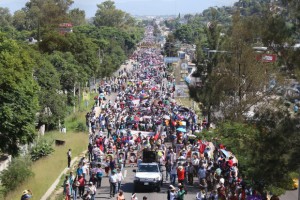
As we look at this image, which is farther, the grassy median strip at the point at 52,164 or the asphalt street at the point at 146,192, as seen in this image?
the grassy median strip at the point at 52,164

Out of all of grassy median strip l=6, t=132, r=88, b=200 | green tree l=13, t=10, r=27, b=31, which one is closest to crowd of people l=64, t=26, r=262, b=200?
grassy median strip l=6, t=132, r=88, b=200

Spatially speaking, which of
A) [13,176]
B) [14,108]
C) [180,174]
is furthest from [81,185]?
[14,108]

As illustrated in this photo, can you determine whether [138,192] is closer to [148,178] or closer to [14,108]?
[148,178]

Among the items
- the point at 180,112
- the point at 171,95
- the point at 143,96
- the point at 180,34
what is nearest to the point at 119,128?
the point at 180,112

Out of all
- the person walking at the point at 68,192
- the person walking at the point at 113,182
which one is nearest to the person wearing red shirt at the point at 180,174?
the person walking at the point at 113,182

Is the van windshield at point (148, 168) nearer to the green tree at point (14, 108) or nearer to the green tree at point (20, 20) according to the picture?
the green tree at point (14, 108)

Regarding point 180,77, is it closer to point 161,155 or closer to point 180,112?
point 180,112

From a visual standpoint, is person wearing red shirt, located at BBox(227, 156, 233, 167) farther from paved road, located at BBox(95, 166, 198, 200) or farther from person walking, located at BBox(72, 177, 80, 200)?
person walking, located at BBox(72, 177, 80, 200)
